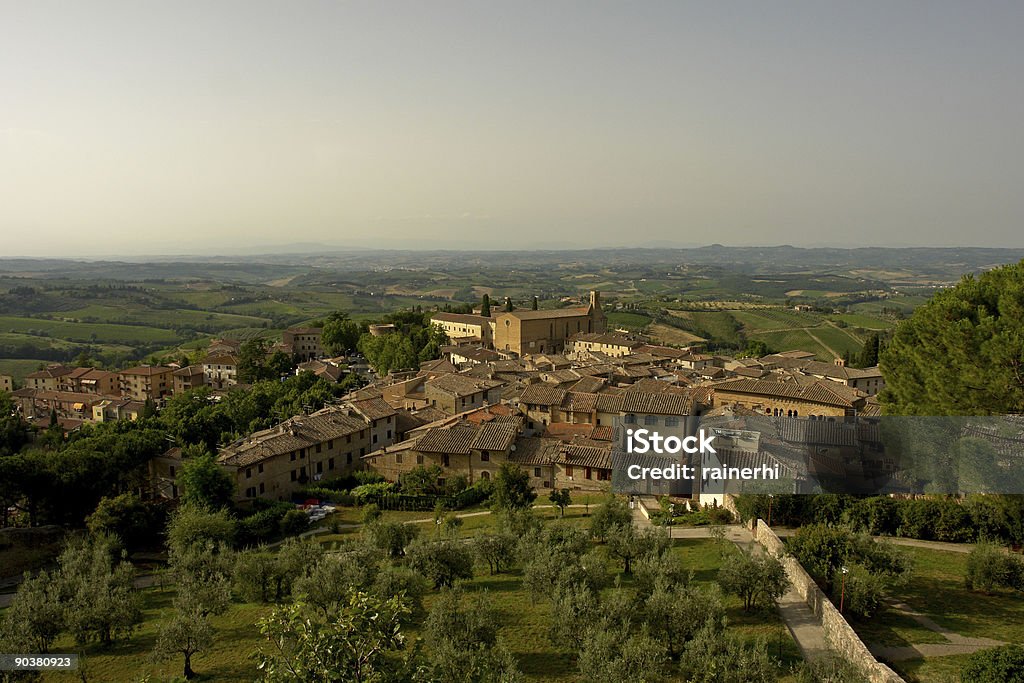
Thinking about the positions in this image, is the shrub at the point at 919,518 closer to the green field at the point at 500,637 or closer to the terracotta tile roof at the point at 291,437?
the green field at the point at 500,637

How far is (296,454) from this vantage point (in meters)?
30.9

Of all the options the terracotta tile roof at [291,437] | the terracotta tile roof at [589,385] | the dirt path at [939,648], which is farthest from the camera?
the terracotta tile roof at [589,385]

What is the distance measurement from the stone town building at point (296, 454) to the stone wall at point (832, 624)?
71.0 ft

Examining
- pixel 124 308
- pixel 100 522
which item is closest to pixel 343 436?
pixel 100 522

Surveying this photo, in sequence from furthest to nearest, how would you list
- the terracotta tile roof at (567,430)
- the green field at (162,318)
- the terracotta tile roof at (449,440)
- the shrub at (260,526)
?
the green field at (162,318)
the terracotta tile roof at (567,430)
the terracotta tile roof at (449,440)
the shrub at (260,526)

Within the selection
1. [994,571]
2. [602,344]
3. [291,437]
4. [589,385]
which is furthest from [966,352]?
[602,344]

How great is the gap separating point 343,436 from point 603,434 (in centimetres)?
1384

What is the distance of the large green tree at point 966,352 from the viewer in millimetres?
18484

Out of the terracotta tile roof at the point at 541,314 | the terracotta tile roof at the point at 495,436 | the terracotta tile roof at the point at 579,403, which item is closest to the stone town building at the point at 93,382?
the terracotta tile roof at the point at 541,314

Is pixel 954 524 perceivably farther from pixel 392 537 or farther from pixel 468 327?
pixel 468 327

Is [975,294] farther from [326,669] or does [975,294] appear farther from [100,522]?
[100,522]

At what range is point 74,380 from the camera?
7600 centimetres

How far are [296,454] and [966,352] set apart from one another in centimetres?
2777

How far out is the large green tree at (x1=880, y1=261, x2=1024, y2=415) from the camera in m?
18.5
